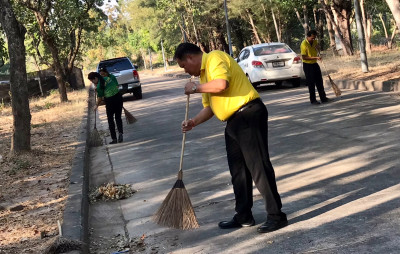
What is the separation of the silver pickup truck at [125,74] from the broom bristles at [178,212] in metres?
17.6

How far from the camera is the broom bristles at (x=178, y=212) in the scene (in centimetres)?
494

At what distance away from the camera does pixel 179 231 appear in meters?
5.13

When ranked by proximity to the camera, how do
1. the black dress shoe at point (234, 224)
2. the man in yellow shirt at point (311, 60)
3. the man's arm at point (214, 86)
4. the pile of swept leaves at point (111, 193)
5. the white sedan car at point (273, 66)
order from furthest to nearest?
the white sedan car at point (273, 66) → the man in yellow shirt at point (311, 60) → the pile of swept leaves at point (111, 193) → the black dress shoe at point (234, 224) → the man's arm at point (214, 86)

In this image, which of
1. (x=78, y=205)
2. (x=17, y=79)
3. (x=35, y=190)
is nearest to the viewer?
(x=78, y=205)

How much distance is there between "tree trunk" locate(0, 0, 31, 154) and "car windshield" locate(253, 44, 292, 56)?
9.48 meters

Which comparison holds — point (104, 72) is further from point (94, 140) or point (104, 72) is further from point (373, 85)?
point (373, 85)

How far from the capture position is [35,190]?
286 inches

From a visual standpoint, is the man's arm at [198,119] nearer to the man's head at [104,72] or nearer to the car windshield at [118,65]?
the man's head at [104,72]

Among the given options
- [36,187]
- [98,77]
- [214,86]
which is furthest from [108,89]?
[214,86]

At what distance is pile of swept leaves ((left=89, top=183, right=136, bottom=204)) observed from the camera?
6676 mm

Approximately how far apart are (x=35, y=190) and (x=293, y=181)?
342 centimetres

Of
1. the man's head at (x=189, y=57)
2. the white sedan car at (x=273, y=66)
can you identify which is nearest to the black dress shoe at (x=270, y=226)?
the man's head at (x=189, y=57)

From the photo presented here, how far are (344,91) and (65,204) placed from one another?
10.8m

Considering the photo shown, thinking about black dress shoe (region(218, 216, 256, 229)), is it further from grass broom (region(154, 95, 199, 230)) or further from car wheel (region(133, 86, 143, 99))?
car wheel (region(133, 86, 143, 99))
